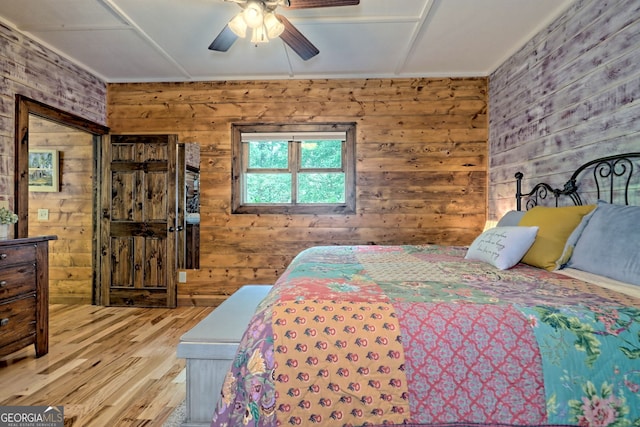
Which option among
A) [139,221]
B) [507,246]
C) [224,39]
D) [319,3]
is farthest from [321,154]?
[507,246]

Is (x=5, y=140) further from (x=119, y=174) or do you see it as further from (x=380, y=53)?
(x=380, y=53)

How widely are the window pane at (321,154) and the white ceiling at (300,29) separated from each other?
0.75 m

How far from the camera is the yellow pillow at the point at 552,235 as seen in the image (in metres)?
1.73

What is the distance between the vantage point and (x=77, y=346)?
2.57m

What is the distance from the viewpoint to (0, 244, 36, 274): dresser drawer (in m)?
2.13

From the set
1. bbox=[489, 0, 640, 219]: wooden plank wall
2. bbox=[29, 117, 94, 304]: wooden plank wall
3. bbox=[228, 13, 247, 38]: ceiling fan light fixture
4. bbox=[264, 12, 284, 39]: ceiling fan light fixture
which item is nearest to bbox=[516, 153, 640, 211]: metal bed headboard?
bbox=[489, 0, 640, 219]: wooden plank wall

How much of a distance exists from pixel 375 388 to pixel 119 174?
12.7 feet

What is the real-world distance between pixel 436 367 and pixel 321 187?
3033 mm

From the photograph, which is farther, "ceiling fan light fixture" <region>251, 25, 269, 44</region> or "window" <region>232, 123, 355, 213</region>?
"window" <region>232, 123, 355, 213</region>

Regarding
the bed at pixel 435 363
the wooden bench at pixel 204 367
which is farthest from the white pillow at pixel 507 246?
the wooden bench at pixel 204 367

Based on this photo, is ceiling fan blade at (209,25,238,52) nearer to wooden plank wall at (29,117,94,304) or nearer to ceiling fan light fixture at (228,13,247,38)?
ceiling fan light fixture at (228,13,247,38)

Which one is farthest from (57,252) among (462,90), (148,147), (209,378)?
(462,90)

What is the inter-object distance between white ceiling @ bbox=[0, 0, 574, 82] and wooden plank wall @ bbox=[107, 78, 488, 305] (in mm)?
181

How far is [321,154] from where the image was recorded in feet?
12.6
